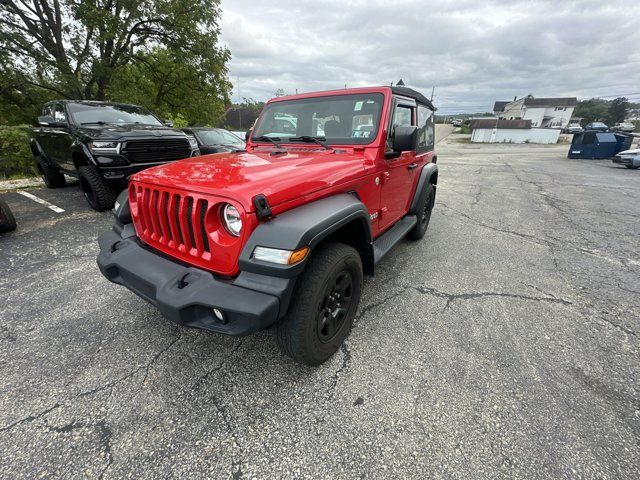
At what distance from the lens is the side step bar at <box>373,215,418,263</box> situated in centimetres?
273

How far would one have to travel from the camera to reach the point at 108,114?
6.07 m

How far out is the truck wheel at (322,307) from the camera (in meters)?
1.80

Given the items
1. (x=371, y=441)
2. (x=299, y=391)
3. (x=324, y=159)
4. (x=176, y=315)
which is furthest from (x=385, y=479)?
(x=324, y=159)

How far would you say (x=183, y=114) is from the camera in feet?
44.0

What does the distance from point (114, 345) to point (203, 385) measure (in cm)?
89

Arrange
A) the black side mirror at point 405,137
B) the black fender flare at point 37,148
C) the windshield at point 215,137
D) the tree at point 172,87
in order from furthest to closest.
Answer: the tree at point 172,87 < the windshield at point 215,137 < the black fender flare at point 37,148 < the black side mirror at point 405,137

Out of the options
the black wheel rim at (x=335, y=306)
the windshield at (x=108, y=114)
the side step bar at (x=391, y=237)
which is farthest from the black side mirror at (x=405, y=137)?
the windshield at (x=108, y=114)

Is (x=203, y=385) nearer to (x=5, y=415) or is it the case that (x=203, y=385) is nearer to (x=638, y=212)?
(x=5, y=415)

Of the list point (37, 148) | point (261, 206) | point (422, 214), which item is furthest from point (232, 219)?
point (37, 148)

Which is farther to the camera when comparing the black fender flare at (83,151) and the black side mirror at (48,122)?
the black side mirror at (48,122)

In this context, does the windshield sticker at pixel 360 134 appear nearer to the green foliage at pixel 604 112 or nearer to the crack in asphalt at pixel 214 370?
the crack in asphalt at pixel 214 370

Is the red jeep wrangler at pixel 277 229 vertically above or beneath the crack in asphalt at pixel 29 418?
above

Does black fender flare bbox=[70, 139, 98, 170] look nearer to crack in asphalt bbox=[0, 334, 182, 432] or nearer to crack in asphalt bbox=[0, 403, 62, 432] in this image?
crack in asphalt bbox=[0, 334, 182, 432]

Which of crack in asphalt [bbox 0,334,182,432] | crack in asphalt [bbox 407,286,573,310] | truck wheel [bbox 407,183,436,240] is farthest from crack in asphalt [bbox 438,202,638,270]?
crack in asphalt [bbox 0,334,182,432]
